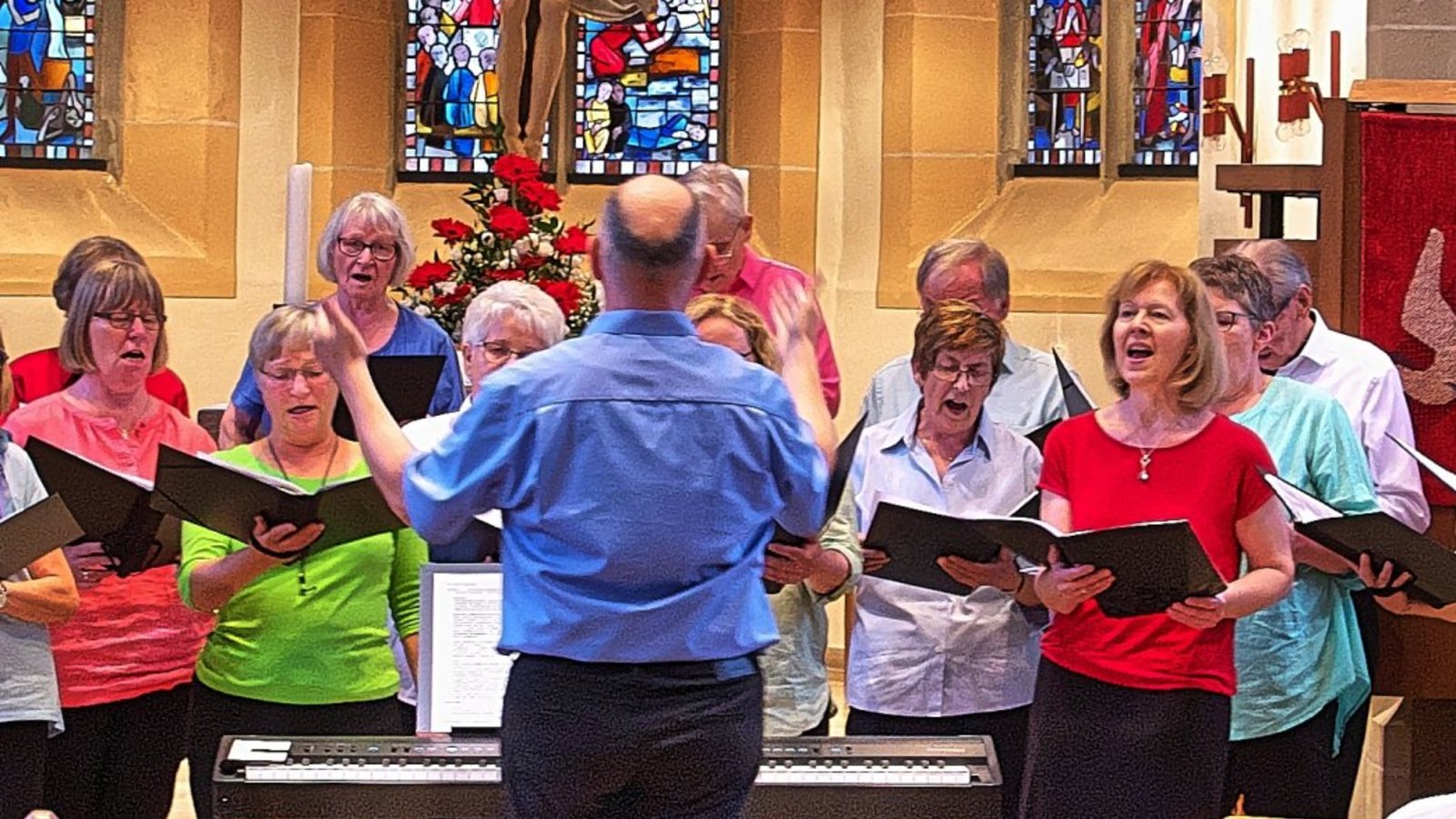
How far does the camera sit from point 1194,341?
377 centimetres

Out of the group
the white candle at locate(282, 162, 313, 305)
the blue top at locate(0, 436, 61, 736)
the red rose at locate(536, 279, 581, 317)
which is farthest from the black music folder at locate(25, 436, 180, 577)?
the red rose at locate(536, 279, 581, 317)

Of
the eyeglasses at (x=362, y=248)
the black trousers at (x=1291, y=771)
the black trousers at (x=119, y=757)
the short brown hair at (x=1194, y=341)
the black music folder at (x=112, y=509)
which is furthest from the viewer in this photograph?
the eyeglasses at (x=362, y=248)

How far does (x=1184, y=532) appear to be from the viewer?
3490mm

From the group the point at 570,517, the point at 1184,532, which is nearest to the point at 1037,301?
the point at 1184,532

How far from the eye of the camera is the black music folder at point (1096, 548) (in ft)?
11.6

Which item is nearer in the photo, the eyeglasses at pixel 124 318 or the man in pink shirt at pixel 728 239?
the eyeglasses at pixel 124 318

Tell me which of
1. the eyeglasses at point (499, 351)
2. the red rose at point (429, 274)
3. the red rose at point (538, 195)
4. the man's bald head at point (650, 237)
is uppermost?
the red rose at point (538, 195)

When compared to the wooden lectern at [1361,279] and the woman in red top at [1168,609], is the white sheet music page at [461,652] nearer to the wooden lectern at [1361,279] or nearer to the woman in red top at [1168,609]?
the woman in red top at [1168,609]

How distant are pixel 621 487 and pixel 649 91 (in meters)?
7.07

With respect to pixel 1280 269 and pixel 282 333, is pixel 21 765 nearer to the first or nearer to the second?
pixel 282 333

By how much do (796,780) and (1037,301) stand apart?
571cm

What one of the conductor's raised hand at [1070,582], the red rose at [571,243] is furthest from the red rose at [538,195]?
the conductor's raised hand at [1070,582]

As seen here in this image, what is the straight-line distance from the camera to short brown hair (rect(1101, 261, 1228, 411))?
3.78 m

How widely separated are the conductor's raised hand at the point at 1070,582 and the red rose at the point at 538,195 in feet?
9.60
